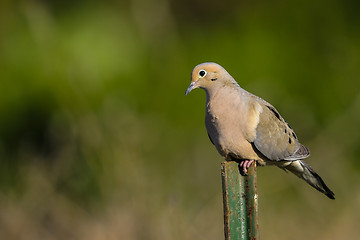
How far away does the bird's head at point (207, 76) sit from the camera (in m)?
3.25

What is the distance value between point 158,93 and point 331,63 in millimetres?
2266

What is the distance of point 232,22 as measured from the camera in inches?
341

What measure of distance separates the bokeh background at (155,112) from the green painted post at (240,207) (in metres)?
2.05

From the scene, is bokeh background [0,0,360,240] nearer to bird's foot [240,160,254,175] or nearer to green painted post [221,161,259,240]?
bird's foot [240,160,254,175]

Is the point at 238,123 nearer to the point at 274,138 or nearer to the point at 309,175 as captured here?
the point at 274,138

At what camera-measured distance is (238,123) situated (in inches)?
122

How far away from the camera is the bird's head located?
325 centimetres

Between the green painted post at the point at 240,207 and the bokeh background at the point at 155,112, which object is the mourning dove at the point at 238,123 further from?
the bokeh background at the point at 155,112

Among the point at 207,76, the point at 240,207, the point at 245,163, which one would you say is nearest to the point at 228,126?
the point at 245,163

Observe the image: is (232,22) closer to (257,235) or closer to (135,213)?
(135,213)

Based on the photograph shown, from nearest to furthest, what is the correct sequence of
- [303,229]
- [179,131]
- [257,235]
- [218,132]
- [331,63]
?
[257,235], [218,132], [303,229], [179,131], [331,63]

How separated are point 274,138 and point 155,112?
4.26 metres

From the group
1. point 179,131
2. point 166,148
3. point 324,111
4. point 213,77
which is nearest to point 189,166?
point 166,148

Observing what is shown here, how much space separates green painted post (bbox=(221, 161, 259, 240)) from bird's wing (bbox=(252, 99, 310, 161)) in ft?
2.67
